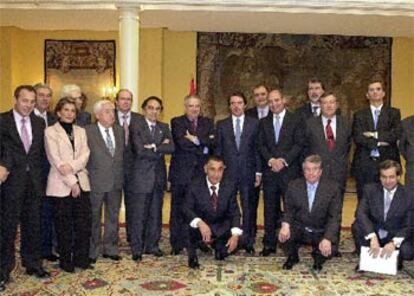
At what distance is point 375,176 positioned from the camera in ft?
19.5

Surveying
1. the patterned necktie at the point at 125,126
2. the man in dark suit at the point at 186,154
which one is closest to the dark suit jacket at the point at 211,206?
the man in dark suit at the point at 186,154

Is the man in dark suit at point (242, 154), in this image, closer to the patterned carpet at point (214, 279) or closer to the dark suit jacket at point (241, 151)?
the dark suit jacket at point (241, 151)

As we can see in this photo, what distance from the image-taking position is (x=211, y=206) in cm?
568

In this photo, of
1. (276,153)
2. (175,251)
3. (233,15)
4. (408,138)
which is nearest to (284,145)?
(276,153)

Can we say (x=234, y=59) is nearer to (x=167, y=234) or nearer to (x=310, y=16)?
(x=310, y=16)

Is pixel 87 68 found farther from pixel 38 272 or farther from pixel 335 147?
pixel 38 272

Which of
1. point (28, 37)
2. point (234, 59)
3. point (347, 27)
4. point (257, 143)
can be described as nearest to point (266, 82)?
point (234, 59)

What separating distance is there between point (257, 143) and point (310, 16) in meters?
3.30

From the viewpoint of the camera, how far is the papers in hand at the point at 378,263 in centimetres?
509

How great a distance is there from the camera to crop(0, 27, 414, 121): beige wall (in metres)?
10.8

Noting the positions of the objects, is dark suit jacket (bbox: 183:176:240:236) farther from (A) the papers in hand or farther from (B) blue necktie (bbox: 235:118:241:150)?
(A) the papers in hand

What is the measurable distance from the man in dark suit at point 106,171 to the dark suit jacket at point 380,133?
2374 millimetres

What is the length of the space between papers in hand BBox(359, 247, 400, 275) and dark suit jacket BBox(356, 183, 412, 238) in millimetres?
250

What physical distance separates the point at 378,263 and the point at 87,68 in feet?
24.1
